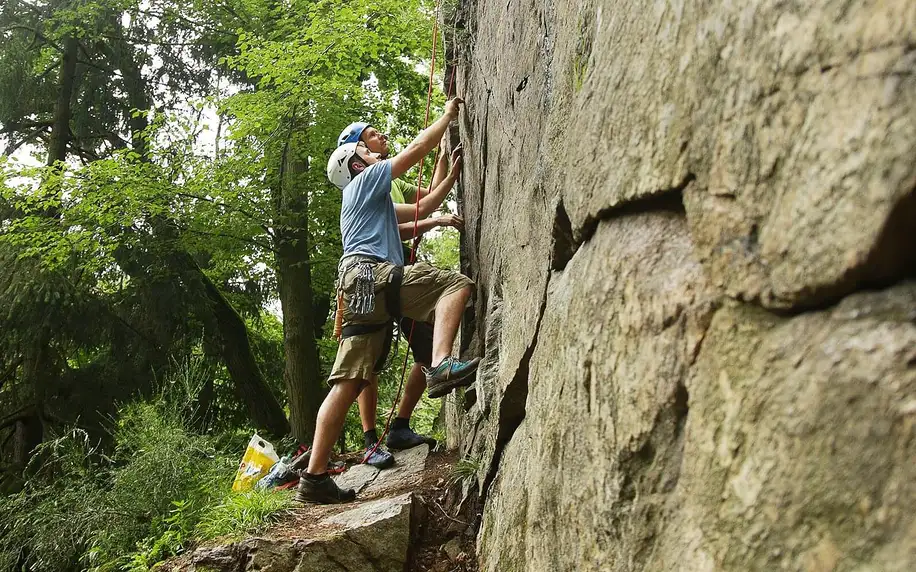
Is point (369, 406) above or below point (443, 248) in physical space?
below

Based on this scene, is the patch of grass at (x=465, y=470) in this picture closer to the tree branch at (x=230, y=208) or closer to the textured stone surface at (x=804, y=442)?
the textured stone surface at (x=804, y=442)

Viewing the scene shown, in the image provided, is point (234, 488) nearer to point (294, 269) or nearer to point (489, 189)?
point (489, 189)

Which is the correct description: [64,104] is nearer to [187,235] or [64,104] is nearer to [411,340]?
[187,235]

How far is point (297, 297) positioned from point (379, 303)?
4.96 meters

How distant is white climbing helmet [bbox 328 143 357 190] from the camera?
543cm

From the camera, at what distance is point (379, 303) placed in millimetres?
4918

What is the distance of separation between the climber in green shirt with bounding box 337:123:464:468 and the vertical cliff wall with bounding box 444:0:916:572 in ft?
8.20

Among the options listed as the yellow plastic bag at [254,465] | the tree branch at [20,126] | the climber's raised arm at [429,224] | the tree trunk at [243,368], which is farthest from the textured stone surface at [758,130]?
the tree branch at [20,126]

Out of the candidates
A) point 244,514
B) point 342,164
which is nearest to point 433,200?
point 342,164

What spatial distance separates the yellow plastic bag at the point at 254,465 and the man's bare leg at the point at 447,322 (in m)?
2.24

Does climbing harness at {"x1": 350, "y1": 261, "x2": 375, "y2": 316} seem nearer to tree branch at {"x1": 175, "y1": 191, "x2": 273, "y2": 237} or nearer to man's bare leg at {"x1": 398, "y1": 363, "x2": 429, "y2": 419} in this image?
man's bare leg at {"x1": 398, "y1": 363, "x2": 429, "y2": 419}

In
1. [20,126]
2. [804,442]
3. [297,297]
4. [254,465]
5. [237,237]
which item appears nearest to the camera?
[804,442]

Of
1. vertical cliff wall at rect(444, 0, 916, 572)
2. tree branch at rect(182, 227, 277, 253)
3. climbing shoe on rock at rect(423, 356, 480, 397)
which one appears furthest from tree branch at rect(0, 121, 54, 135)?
vertical cliff wall at rect(444, 0, 916, 572)

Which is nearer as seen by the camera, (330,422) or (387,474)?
(330,422)
